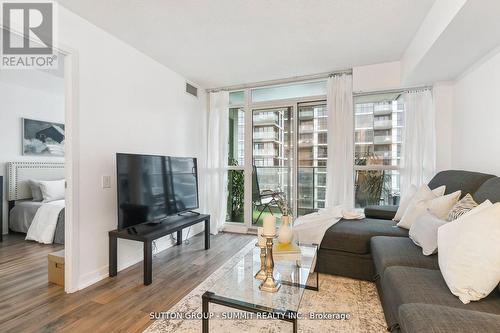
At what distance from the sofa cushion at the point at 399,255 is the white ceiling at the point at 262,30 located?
1.99 m

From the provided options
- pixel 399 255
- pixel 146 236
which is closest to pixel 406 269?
pixel 399 255

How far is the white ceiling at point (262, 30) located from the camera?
7.08ft

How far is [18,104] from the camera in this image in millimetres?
4121

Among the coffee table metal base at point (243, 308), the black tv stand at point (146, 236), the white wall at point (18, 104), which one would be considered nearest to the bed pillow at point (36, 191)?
the white wall at point (18, 104)

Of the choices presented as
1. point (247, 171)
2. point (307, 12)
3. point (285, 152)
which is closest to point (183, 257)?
point (247, 171)

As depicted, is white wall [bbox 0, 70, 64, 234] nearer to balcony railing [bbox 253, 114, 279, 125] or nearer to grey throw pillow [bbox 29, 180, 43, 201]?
grey throw pillow [bbox 29, 180, 43, 201]

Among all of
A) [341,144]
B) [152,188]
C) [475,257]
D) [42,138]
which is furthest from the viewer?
[42,138]

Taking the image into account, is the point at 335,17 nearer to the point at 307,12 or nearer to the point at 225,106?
the point at 307,12

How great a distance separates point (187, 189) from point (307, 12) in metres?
2.45

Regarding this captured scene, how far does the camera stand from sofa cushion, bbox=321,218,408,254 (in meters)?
2.34

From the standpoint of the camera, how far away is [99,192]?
2.55 meters

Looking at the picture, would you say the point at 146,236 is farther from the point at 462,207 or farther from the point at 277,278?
the point at 462,207

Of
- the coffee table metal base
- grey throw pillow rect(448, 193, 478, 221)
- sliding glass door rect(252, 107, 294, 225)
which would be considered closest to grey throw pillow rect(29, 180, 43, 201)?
sliding glass door rect(252, 107, 294, 225)

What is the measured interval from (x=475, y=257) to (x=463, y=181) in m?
1.35
